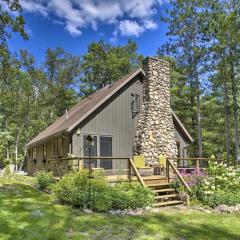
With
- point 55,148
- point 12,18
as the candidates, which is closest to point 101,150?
point 55,148

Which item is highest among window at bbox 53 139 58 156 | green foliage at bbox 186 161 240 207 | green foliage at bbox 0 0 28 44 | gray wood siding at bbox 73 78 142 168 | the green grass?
green foliage at bbox 0 0 28 44

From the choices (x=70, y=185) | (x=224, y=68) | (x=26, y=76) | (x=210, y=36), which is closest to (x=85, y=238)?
(x=70, y=185)

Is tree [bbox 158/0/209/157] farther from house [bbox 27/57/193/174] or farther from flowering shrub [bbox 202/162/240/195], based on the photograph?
flowering shrub [bbox 202/162/240/195]

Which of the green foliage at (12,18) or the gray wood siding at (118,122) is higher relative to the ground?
the green foliage at (12,18)

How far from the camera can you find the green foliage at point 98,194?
8.78 metres

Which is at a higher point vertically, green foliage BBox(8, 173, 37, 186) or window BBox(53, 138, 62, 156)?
window BBox(53, 138, 62, 156)

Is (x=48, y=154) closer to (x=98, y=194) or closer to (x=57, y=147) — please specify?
(x=57, y=147)

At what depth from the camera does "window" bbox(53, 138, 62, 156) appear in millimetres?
17056

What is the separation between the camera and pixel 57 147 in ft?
57.9

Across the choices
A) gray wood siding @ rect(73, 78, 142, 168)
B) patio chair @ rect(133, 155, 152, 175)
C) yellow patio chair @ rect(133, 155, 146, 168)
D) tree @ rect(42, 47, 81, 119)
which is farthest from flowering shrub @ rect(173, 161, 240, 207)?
tree @ rect(42, 47, 81, 119)

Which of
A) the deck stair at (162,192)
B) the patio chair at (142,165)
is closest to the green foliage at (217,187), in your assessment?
the deck stair at (162,192)

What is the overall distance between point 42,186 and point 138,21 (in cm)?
1637

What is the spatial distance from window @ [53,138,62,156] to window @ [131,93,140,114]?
4310mm

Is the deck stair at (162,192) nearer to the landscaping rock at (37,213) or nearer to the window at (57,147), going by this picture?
A: the landscaping rock at (37,213)
